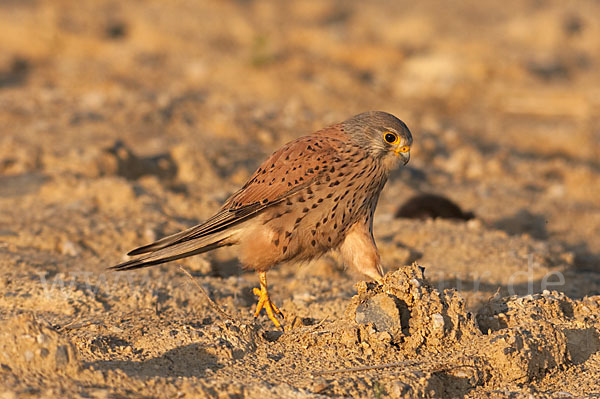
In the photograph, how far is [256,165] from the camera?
8148mm

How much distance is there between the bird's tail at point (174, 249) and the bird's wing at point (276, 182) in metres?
0.02

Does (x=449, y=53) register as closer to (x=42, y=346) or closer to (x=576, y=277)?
(x=576, y=277)

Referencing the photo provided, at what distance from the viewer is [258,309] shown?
188 inches

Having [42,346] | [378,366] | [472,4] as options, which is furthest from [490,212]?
[472,4]

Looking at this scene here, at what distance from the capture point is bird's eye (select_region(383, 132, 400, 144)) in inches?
195

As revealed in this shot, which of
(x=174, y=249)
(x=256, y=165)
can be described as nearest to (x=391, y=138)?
(x=174, y=249)

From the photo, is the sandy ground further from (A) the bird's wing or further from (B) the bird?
(A) the bird's wing

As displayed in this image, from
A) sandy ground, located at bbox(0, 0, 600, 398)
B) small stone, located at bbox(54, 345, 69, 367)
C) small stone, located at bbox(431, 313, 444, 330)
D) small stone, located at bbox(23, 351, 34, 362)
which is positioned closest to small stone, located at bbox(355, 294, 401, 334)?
sandy ground, located at bbox(0, 0, 600, 398)

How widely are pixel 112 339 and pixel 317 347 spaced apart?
3.52 feet

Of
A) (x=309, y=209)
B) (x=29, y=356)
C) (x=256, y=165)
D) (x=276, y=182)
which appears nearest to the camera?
(x=29, y=356)

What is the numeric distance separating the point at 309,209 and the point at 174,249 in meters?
0.85

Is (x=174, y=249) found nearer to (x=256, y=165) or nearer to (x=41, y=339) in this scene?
(x=41, y=339)

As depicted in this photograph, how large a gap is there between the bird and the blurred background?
1261 mm

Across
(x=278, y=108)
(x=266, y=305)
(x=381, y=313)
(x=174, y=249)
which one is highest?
(x=381, y=313)
